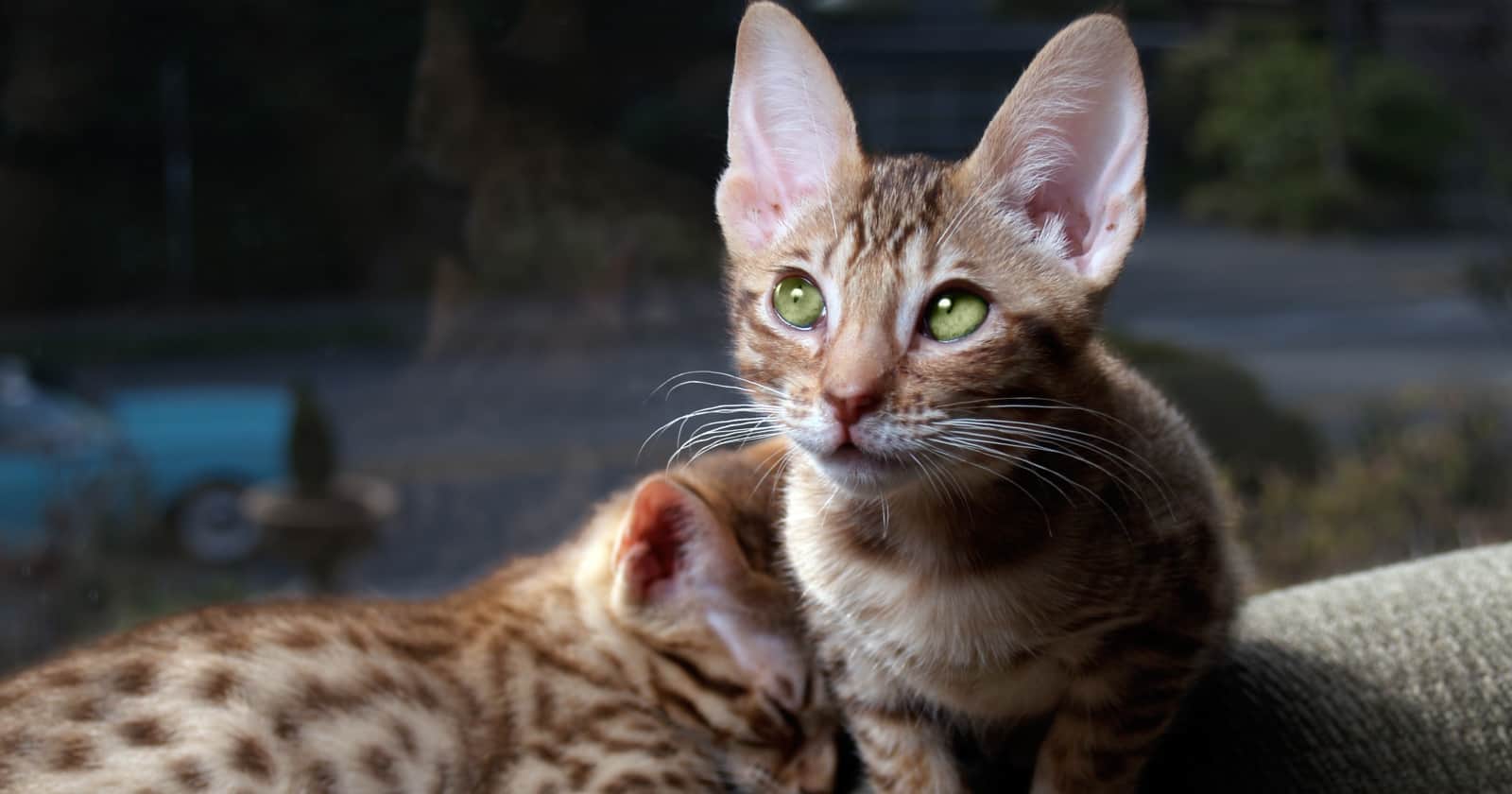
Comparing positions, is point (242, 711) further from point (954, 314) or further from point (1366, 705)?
point (1366, 705)

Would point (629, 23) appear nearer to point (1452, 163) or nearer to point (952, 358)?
point (952, 358)

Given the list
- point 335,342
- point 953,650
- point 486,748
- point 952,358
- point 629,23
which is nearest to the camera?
point 952,358

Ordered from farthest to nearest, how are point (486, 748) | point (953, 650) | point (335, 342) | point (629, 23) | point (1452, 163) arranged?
1. point (1452, 163)
2. point (335, 342)
3. point (629, 23)
4. point (486, 748)
5. point (953, 650)

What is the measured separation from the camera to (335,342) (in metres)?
2.32

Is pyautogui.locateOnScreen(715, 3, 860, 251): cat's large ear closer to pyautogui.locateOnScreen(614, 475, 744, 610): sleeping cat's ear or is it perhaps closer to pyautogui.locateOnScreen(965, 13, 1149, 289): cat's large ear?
pyautogui.locateOnScreen(965, 13, 1149, 289): cat's large ear

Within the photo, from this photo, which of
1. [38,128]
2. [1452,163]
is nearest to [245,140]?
[38,128]

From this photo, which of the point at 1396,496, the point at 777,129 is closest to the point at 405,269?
the point at 777,129

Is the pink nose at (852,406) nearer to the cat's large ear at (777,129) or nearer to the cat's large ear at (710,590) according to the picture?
the cat's large ear at (777,129)

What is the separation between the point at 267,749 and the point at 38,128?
1240mm

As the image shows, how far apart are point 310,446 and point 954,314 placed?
1.66 m

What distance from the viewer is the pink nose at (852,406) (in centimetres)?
108

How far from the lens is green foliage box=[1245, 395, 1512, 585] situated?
8.96 feet

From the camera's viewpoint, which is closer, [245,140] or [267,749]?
[267,749]

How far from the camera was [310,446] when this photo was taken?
99.0 inches
